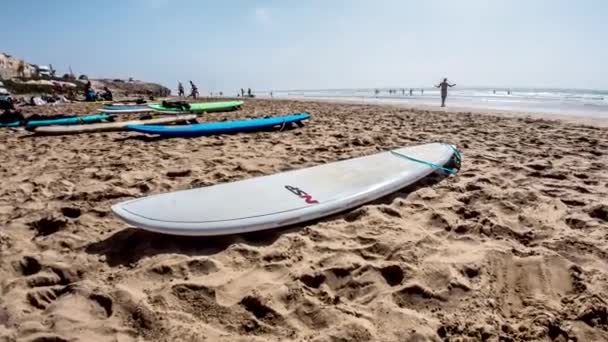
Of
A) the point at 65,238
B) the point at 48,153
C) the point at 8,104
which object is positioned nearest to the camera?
the point at 65,238

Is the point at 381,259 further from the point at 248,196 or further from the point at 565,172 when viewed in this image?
the point at 565,172

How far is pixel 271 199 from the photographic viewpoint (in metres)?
2.68

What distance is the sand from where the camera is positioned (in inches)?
61.7

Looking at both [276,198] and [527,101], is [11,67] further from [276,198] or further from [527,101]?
[527,101]

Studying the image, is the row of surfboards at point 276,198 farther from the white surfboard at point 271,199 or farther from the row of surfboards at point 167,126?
the row of surfboards at point 167,126

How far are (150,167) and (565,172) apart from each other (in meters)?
4.46

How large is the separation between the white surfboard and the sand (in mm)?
101

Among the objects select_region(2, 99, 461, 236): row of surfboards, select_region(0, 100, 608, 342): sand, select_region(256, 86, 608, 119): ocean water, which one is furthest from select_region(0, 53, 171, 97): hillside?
select_region(2, 99, 461, 236): row of surfboards

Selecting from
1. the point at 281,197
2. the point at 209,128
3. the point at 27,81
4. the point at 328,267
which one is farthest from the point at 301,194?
the point at 27,81

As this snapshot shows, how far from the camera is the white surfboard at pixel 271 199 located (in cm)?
230

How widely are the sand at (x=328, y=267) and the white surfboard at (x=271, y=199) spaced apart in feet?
0.33

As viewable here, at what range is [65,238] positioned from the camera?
2350mm

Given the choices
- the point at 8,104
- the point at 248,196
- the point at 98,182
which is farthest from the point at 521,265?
the point at 8,104

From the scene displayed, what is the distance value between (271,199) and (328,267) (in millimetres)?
841
